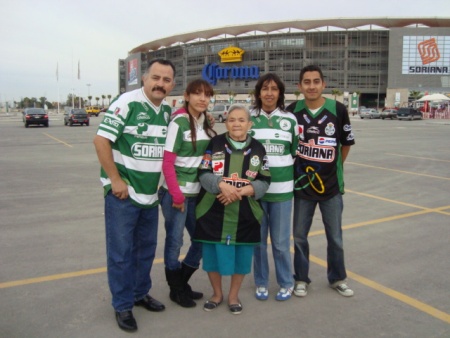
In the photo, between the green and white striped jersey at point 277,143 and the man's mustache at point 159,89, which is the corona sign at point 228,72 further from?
the man's mustache at point 159,89

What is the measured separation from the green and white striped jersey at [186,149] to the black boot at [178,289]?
2.27ft

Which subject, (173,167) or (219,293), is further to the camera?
(219,293)

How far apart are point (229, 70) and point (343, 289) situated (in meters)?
92.8

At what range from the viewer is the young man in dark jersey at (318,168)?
360 centimetres

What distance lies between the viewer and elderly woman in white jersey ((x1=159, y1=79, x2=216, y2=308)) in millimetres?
3129

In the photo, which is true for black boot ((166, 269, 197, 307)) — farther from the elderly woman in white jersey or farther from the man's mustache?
the man's mustache

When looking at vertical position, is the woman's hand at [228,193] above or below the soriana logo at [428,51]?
below

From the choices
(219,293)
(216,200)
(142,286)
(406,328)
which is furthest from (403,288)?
(142,286)

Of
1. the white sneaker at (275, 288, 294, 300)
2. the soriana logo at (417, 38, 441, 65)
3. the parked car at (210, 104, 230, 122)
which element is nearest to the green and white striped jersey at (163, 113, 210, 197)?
the white sneaker at (275, 288, 294, 300)

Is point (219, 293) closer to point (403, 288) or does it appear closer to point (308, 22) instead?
point (403, 288)

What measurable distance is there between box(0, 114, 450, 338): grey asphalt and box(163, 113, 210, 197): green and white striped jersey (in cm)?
103

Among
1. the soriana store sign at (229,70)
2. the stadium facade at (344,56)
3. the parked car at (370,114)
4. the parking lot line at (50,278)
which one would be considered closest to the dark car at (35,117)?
the parking lot line at (50,278)

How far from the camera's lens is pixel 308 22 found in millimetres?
88000

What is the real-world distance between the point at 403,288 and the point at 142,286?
2319 millimetres
